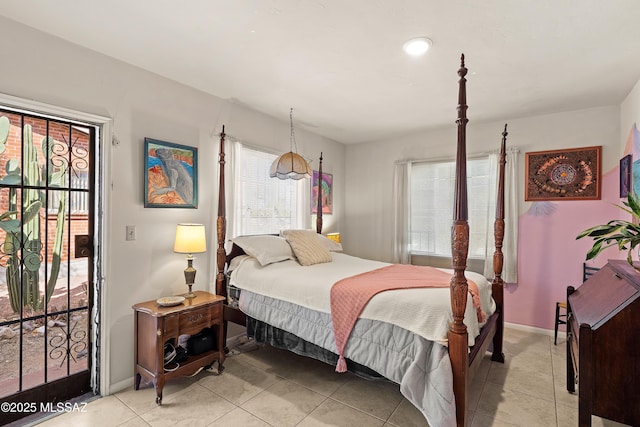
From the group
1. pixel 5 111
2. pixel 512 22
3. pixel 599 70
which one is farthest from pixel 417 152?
pixel 5 111

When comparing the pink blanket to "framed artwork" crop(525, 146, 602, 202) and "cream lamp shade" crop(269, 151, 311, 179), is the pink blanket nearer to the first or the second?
"cream lamp shade" crop(269, 151, 311, 179)

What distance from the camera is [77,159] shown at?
2.36 meters

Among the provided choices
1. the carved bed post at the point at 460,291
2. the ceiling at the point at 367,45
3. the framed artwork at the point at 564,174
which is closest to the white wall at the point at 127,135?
the ceiling at the point at 367,45

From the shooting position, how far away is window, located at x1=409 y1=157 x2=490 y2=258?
4.04 meters

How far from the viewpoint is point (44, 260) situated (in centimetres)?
221

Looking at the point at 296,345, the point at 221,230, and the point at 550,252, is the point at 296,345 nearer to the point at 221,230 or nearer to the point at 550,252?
the point at 221,230

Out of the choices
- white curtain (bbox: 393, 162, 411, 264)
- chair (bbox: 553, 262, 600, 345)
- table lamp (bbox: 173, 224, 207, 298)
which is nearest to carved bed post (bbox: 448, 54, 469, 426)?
table lamp (bbox: 173, 224, 207, 298)

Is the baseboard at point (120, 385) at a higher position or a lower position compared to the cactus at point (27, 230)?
lower

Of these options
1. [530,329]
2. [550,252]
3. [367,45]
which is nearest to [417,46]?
[367,45]

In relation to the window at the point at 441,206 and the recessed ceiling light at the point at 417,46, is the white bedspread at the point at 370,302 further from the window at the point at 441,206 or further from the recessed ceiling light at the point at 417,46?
the recessed ceiling light at the point at 417,46

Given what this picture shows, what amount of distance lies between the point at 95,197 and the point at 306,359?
2.27 m

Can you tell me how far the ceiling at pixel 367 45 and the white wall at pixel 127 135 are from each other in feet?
0.38

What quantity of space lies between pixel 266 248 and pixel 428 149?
2782mm

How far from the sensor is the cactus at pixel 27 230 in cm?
205
